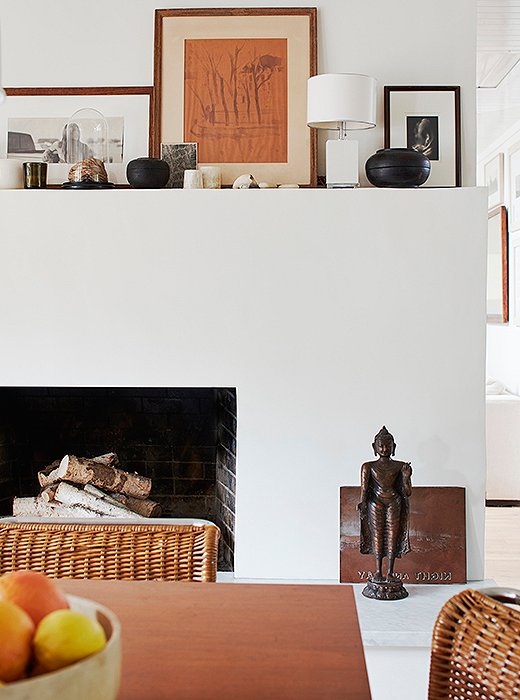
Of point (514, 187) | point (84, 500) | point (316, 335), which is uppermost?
point (514, 187)

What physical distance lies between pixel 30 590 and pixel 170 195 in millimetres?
2628

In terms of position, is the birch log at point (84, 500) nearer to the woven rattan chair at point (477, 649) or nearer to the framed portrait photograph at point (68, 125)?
the framed portrait photograph at point (68, 125)

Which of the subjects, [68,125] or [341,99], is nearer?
[341,99]

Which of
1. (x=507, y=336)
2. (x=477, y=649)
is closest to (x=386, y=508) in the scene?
(x=477, y=649)

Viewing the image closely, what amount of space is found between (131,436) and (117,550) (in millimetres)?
1956

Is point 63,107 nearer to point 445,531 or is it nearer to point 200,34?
point 200,34

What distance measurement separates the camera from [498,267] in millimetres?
7773

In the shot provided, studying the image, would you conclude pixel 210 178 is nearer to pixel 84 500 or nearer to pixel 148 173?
pixel 148 173

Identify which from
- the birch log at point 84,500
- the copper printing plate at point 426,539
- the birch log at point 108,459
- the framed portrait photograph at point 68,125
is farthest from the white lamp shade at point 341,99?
the birch log at point 84,500

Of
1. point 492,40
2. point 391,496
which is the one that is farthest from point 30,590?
point 492,40

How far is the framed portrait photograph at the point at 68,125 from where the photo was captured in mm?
3742

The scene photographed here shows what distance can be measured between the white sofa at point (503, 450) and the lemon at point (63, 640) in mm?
5462

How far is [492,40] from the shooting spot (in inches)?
176

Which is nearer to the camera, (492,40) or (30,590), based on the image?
(30,590)
